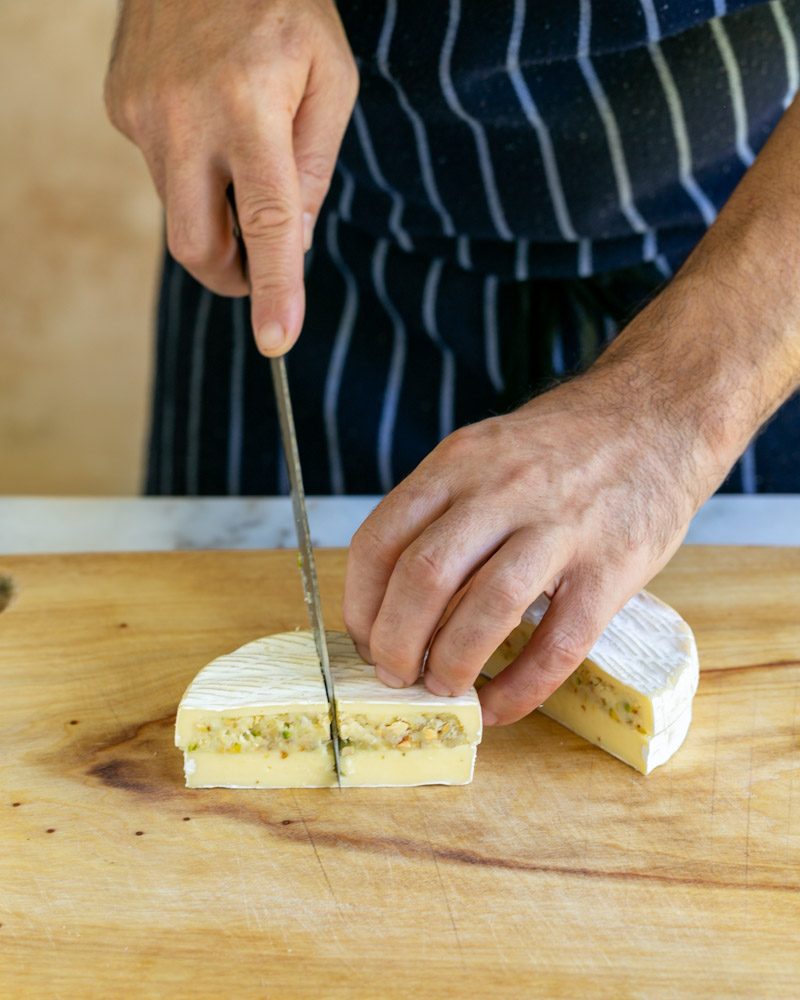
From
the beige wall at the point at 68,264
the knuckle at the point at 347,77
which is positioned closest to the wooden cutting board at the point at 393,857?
the knuckle at the point at 347,77

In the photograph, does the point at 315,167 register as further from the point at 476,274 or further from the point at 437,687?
the point at 437,687

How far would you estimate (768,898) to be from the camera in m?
1.33

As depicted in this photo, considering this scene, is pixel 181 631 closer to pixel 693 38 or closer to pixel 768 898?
pixel 768 898

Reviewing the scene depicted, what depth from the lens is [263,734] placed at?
1.49m

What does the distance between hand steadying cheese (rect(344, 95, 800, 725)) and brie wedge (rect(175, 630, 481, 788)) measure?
0.13ft

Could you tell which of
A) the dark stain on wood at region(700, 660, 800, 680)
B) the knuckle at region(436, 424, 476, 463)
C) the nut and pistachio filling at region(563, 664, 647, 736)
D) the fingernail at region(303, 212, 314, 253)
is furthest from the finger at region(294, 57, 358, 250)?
the dark stain on wood at region(700, 660, 800, 680)

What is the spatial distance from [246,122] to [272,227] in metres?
0.14

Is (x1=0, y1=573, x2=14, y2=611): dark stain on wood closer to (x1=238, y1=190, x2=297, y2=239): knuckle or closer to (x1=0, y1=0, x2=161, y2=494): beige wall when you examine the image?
(x1=238, y1=190, x2=297, y2=239): knuckle

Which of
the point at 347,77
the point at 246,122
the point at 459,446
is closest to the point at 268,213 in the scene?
the point at 246,122

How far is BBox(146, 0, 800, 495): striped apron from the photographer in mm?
1864

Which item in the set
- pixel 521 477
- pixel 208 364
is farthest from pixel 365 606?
pixel 208 364

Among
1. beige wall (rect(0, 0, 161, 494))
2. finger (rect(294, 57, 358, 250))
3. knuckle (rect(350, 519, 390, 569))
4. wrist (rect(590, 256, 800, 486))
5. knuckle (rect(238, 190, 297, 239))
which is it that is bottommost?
beige wall (rect(0, 0, 161, 494))

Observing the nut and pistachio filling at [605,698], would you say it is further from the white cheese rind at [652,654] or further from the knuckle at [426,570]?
the knuckle at [426,570]

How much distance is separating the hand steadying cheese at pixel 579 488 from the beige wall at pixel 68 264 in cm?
361
